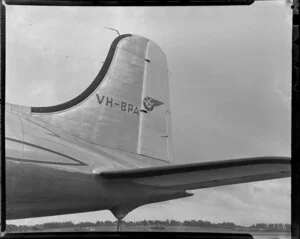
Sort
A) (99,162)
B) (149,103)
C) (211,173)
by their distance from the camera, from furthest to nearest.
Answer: (149,103) < (99,162) < (211,173)

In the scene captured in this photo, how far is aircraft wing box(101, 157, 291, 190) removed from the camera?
2.17m

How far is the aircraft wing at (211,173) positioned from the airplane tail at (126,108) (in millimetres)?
165

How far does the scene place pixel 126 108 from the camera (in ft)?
12.3

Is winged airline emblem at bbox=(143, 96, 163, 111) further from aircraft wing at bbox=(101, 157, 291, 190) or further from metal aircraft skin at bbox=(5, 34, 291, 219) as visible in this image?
aircraft wing at bbox=(101, 157, 291, 190)

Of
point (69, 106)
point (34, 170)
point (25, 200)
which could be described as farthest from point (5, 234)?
point (69, 106)

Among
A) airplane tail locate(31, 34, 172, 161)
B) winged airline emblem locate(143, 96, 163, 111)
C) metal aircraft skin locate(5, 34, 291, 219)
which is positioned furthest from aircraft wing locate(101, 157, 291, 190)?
winged airline emblem locate(143, 96, 163, 111)

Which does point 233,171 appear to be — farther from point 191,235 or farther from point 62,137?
point 62,137

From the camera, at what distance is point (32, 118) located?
99.1 inches

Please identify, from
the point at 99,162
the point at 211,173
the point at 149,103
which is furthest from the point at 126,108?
the point at 211,173

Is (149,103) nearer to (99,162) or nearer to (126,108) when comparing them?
(126,108)

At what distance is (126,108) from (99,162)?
81 centimetres

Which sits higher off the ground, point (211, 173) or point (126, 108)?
point (126, 108)

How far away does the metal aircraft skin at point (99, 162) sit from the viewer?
7.49 feet

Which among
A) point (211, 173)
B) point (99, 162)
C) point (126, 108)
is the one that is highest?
point (126, 108)
